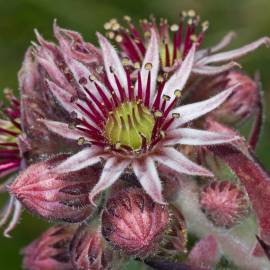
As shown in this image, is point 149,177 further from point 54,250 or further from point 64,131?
point 54,250

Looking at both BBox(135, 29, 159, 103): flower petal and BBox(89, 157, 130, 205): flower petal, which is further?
BBox(135, 29, 159, 103): flower petal

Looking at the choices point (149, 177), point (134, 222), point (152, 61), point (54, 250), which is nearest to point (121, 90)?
point (152, 61)

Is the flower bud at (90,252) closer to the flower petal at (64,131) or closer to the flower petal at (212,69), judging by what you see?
the flower petal at (64,131)

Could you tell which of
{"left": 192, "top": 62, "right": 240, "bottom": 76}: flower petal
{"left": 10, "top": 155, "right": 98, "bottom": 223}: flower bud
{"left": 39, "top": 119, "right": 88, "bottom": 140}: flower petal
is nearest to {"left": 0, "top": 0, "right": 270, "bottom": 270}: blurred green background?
{"left": 192, "top": 62, "right": 240, "bottom": 76}: flower petal

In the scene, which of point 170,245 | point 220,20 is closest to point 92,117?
point 170,245

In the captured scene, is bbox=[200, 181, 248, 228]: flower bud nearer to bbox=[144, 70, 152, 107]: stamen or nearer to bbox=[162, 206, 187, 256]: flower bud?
bbox=[162, 206, 187, 256]: flower bud

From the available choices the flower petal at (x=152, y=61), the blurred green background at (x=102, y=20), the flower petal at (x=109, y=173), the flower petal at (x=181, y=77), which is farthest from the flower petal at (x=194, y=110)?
the blurred green background at (x=102, y=20)
